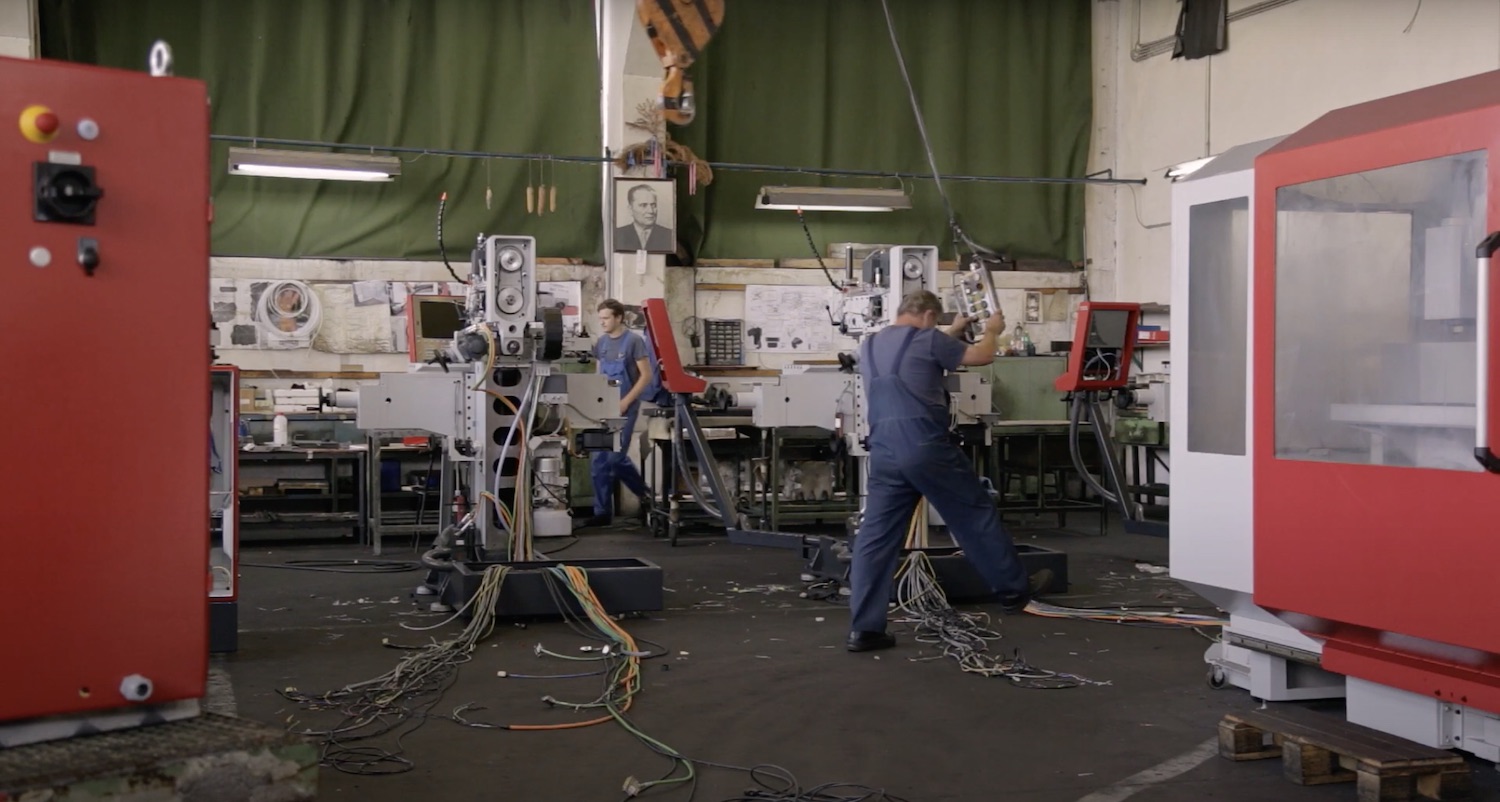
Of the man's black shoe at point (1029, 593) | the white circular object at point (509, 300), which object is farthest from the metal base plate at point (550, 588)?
the man's black shoe at point (1029, 593)

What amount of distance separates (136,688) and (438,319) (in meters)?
5.40

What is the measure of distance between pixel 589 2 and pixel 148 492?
29.5ft

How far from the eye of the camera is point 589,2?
10.8 metres

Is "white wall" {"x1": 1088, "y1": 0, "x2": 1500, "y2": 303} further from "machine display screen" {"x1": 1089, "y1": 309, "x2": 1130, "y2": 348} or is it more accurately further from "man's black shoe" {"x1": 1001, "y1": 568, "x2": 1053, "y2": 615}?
"man's black shoe" {"x1": 1001, "y1": 568, "x2": 1053, "y2": 615}

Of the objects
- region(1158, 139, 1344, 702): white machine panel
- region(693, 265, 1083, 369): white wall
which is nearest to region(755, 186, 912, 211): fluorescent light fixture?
region(693, 265, 1083, 369): white wall

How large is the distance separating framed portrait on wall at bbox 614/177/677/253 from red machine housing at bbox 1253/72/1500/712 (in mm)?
6820

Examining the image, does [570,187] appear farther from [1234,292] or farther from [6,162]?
[6,162]

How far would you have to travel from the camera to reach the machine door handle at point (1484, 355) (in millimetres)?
3213

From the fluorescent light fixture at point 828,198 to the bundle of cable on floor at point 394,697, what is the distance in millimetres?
5391

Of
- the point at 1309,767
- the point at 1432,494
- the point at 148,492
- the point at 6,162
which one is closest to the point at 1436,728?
the point at 1309,767

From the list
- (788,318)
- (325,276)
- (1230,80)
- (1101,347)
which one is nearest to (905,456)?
(1101,347)

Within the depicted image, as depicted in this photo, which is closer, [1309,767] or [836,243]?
[1309,767]

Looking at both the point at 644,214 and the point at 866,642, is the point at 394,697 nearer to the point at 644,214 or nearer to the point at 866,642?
the point at 866,642

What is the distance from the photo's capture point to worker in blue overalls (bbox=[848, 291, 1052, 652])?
5.34 metres
